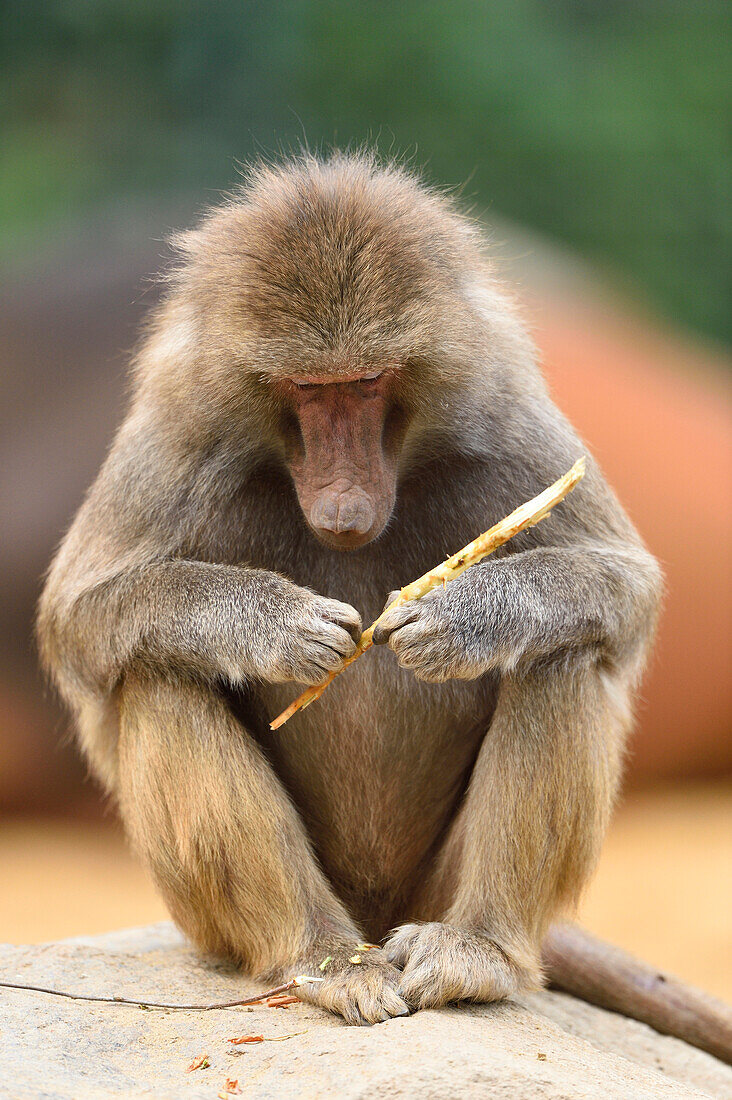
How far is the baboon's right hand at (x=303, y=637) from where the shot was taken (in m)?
3.29

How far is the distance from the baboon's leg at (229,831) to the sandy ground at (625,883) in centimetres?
351

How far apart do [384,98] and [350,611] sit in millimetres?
8431

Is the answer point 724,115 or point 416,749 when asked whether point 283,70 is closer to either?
point 724,115

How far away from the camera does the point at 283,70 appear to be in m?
10.5

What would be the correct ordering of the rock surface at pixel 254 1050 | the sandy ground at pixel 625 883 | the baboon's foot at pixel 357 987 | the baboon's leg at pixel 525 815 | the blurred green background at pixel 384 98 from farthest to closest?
the blurred green background at pixel 384 98 → the sandy ground at pixel 625 883 → the baboon's leg at pixel 525 815 → the baboon's foot at pixel 357 987 → the rock surface at pixel 254 1050

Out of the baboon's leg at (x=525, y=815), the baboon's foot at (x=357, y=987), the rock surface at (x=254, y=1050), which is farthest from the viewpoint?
the baboon's leg at (x=525, y=815)

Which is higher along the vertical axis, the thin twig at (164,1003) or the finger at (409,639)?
the finger at (409,639)

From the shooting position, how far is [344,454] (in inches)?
127

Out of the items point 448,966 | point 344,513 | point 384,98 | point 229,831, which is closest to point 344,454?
point 344,513

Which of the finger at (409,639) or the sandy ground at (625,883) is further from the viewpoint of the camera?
the sandy ground at (625,883)

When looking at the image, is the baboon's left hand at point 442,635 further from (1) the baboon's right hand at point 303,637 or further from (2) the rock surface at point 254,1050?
(2) the rock surface at point 254,1050

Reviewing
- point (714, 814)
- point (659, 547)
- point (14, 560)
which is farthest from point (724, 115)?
point (14, 560)

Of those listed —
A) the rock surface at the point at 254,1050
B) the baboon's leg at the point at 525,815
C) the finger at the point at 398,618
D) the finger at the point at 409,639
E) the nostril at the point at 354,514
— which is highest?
the nostril at the point at 354,514

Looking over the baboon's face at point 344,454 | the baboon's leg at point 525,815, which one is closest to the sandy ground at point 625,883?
the baboon's leg at point 525,815
